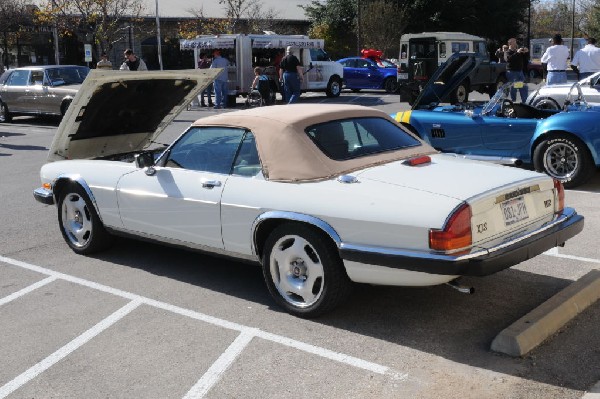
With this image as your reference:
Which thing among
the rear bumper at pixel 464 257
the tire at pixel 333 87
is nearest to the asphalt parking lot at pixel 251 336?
the rear bumper at pixel 464 257

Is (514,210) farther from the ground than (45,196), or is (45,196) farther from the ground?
(514,210)

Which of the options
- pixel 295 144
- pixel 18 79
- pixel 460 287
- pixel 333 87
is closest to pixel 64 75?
pixel 18 79

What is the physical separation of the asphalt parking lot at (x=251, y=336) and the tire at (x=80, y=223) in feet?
0.54

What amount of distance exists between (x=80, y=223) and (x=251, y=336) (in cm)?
268

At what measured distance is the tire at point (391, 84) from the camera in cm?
2686

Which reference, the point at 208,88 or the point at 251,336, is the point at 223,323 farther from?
the point at 208,88

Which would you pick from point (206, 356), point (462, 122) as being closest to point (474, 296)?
point (206, 356)

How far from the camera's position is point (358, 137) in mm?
5160

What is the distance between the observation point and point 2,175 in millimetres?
11078

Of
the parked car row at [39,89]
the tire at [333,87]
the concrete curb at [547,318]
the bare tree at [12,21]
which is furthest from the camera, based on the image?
the bare tree at [12,21]

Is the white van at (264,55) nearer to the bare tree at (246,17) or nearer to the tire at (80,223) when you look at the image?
the bare tree at (246,17)

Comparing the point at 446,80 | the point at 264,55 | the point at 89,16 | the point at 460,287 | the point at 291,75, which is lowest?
the point at 460,287

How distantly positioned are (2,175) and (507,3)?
38896mm

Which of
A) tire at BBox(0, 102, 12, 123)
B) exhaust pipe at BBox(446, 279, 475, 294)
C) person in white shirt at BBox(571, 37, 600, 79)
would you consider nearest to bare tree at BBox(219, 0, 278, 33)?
tire at BBox(0, 102, 12, 123)
